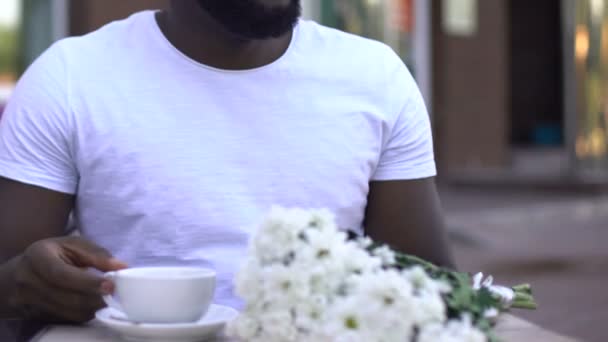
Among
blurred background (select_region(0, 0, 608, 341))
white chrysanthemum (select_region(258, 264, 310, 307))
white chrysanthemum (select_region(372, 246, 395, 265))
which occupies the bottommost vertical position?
blurred background (select_region(0, 0, 608, 341))

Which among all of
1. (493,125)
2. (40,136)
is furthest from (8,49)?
(40,136)

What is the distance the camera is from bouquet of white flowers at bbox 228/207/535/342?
1.07m

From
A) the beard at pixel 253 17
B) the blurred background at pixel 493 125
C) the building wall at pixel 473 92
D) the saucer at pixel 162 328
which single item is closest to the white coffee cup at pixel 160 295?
the saucer at pixel 162 328

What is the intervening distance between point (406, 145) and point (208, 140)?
0.34m

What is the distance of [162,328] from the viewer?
4.37 ft

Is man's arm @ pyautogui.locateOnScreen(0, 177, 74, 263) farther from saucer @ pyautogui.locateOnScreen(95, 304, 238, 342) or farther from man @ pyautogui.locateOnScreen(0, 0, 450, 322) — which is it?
saucer @ pyautogui.locateOnScreen(95, 304, 238, 342)

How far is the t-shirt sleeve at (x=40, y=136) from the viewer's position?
1.72m

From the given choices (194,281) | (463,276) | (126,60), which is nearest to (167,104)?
(126,60)

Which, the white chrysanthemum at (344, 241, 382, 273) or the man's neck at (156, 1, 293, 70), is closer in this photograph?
the white chrysanthemum at (344, 241, 382, 273)

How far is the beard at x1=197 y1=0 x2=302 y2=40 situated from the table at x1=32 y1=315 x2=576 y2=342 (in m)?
0.55

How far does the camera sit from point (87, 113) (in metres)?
1.76

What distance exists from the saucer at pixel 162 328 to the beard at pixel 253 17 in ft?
1.82

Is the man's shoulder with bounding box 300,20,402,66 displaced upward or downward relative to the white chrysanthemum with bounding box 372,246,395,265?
upward

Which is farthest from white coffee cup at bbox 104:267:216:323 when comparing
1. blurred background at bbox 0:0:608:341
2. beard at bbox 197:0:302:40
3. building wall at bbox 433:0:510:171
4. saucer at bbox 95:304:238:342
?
building wall at bbox 433:0:510:171
